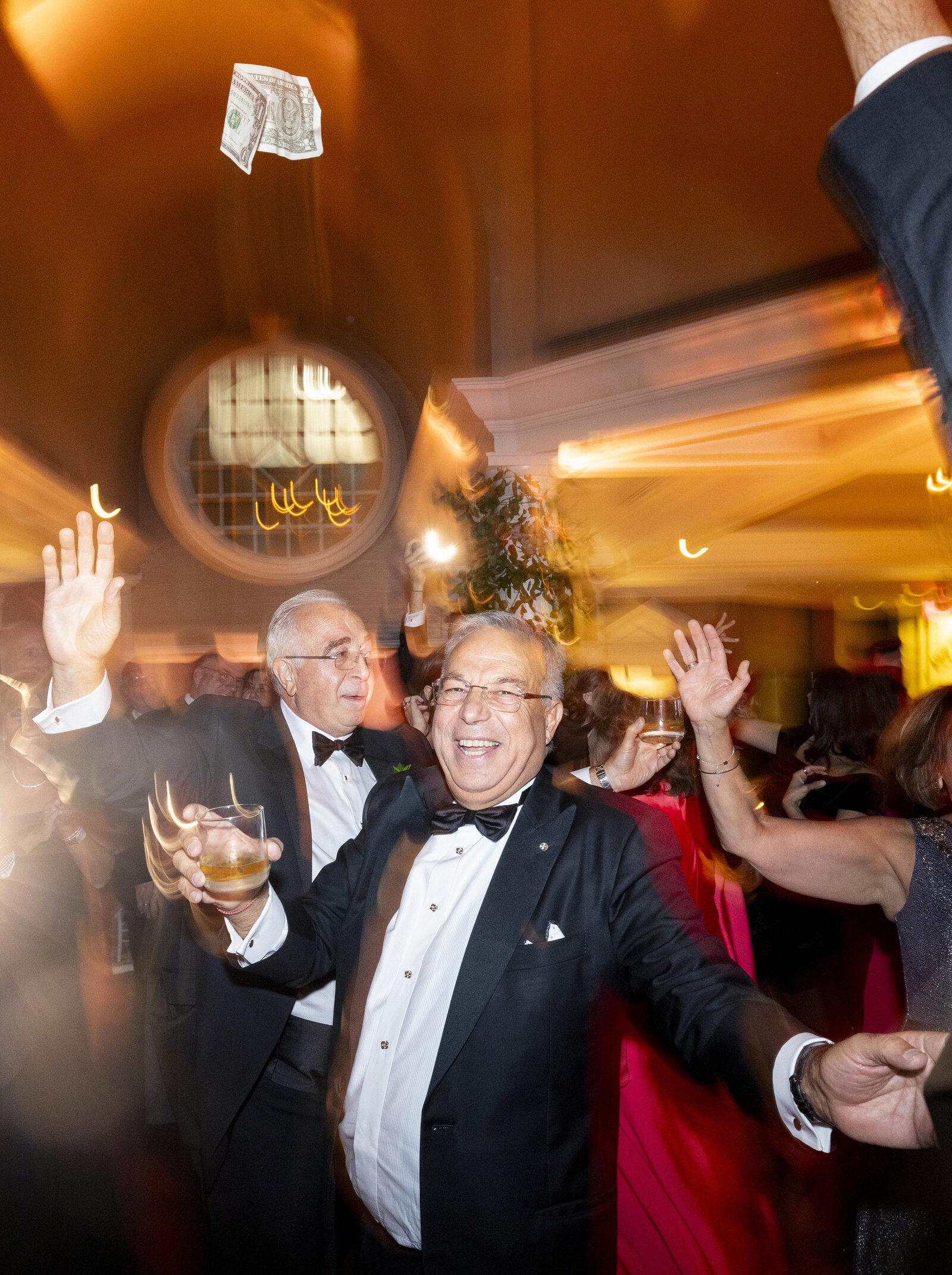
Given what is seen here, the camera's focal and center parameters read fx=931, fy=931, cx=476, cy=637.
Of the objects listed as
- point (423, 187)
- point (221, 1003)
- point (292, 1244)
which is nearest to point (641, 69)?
point (423, 187)

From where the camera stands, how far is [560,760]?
11.8 ft

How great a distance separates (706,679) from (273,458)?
32.7 ft

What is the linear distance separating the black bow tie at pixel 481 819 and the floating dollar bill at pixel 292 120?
6.71ft

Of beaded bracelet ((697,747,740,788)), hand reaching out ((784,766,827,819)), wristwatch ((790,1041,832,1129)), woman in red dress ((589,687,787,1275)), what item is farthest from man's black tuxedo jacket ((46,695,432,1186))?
hand reaching out ((784,766,827,819))

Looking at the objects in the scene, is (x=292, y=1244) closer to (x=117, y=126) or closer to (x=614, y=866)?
(x=614, y=866)

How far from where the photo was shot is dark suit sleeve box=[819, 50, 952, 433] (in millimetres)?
610

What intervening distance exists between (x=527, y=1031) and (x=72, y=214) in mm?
7269

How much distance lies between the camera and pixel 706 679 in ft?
6.35

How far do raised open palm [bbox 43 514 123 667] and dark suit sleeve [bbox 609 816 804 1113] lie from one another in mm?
1172

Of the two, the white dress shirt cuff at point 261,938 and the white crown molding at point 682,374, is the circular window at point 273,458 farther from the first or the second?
the white dress shirt cuff at point 261,938

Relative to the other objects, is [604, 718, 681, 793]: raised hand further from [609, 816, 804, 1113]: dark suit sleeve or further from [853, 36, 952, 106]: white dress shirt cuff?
[853, 36, 952, 106]: white dress shirt cuff

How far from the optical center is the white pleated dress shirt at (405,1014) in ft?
5.23

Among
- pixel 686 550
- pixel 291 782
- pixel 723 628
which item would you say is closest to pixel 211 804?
pixel 291 782

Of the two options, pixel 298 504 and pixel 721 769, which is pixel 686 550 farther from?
pixel 721 769
